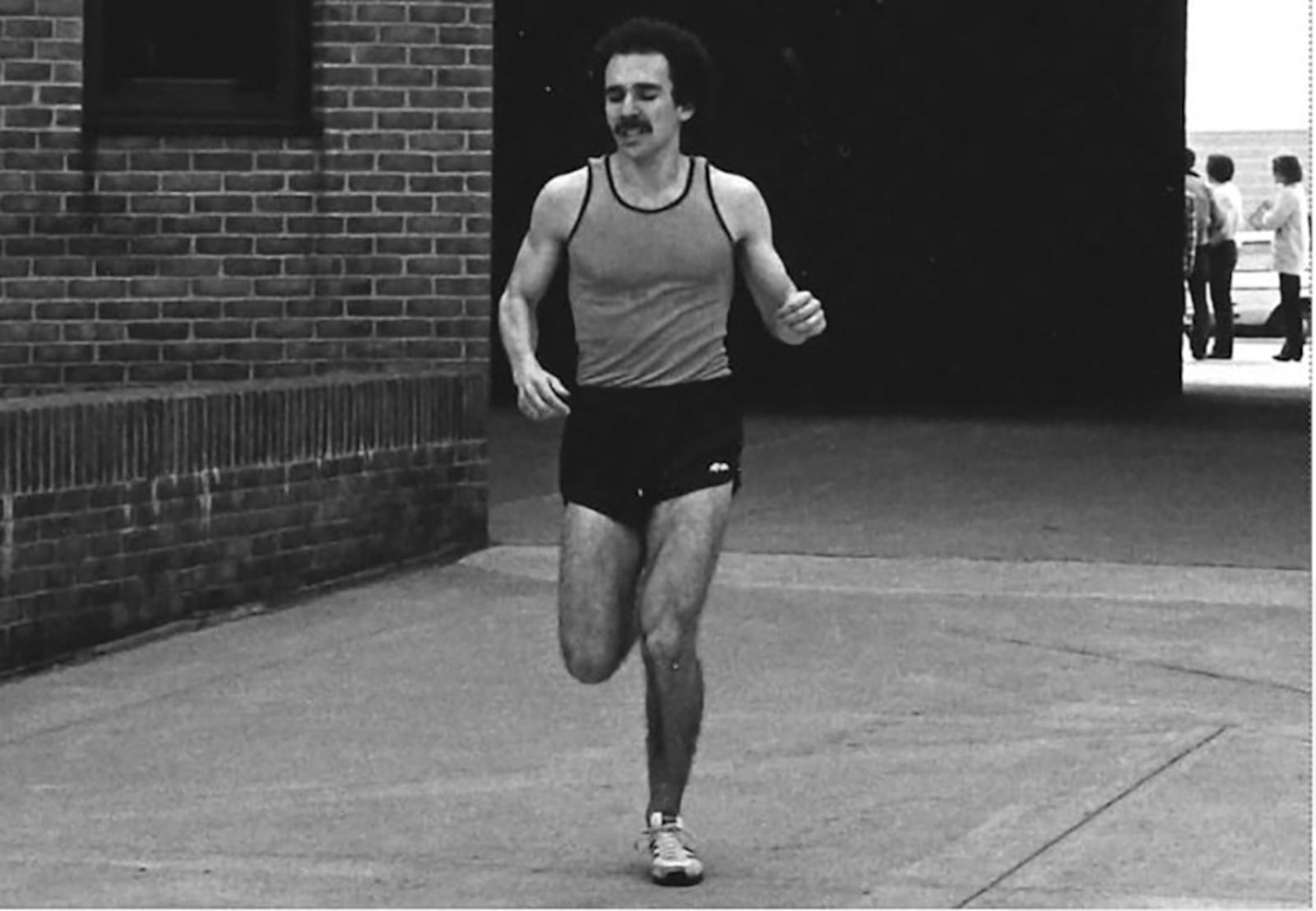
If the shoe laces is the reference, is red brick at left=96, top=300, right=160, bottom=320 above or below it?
above

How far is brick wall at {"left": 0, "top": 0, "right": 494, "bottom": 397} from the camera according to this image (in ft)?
41.5

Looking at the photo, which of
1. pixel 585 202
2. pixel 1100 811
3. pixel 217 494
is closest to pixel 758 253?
pixel 585 202

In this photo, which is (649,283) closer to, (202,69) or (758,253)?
(758,253)

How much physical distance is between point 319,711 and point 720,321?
2.38 metres

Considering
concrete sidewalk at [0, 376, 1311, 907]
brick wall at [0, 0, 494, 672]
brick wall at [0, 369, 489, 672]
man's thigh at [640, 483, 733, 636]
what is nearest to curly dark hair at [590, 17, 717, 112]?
man's thigh at [640, 483, 733, 636]

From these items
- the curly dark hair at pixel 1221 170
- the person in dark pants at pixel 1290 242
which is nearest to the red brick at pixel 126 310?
the person in dark pants at pixel 1290 242

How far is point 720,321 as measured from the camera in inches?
287

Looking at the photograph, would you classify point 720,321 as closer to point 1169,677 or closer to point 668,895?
point 668,895

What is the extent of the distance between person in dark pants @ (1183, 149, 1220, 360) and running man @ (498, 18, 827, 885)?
2319 cm

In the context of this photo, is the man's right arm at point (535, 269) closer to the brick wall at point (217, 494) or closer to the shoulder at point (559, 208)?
the shoulder at point (559, 208)

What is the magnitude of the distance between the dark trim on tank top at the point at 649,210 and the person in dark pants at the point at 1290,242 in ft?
73.9

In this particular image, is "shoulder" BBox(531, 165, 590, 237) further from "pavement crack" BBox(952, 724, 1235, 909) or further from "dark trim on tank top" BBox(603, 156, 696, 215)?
"pavement crack" BBox(952, 724, 1235, 909)

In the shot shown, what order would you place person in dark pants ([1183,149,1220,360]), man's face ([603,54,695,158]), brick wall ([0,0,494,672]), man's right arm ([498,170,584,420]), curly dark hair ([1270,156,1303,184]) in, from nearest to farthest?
1. man's face ([603,54,695,158])
2. man's right arm ([498,170,584,420])
3. brick wall ([0,0,494,672])
4. curly dark hair ([1270,156,1303,184])
5. person in dark pants ([1183,149,1220,360])

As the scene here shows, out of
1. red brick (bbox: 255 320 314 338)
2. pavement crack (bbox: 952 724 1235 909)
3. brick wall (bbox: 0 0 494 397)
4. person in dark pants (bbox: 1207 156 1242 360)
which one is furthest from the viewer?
person in dark pants (bbox: 1207 156 1242 360)
